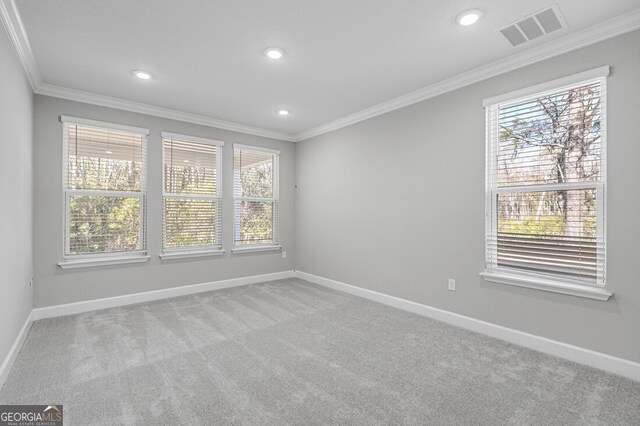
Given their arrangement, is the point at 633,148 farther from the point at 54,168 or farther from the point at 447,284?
the point at 54,168

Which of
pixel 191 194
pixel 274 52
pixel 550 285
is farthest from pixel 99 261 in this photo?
pixel 550 285

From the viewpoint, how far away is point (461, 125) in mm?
3350

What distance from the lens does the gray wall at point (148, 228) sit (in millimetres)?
3555

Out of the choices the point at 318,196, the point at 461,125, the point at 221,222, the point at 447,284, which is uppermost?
the point at 461,125

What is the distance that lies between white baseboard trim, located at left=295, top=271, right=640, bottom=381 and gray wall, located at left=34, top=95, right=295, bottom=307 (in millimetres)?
2183

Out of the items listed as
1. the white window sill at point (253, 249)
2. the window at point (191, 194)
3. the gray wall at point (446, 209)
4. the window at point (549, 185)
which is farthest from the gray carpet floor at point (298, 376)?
the white window sill at point (253, 249)

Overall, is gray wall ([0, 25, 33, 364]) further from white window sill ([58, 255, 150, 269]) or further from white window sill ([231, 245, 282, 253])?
white window sill ([231, 245, 282, 253])

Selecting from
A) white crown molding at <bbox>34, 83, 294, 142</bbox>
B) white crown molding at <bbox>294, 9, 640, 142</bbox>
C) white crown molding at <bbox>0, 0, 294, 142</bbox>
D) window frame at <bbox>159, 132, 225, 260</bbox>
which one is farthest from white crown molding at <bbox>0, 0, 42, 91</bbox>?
white crown molding at <bbox>294, 9, 640, 142</bbox>

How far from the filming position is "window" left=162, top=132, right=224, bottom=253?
4.46 m

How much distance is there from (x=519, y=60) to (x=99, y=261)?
16.4 feet

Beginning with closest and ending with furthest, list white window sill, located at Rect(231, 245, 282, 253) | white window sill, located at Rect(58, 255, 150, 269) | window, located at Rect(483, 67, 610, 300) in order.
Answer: window, located at Rect(483, 67, 610, 300) < white window sill, located at Rect(58, 255, 150, 269) < white window sill, located at Rect(231, 245, 282, 253)

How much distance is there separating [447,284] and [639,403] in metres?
1.65

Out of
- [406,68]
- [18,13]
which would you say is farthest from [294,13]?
[18,13]

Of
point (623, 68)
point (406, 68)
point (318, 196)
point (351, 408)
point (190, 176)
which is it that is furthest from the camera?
point (318, 196)
